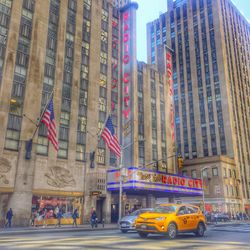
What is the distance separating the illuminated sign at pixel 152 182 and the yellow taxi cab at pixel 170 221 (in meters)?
19.8

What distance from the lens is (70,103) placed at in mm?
40531

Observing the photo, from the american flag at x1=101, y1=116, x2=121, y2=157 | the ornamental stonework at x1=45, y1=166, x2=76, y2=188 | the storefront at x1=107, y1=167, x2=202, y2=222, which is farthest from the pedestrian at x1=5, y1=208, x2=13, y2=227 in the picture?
the storefront at x1=107, y1=167, x2=202, y2=222

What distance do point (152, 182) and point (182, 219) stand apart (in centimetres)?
2361

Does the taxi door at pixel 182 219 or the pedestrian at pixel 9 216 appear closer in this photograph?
the taxi door at pixel 182 219

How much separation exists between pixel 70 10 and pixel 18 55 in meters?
13.7

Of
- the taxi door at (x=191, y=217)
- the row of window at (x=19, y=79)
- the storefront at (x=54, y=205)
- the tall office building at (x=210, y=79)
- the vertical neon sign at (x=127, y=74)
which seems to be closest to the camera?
the taxi door at (x=191, y=217)

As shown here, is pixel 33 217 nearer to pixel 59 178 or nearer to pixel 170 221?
pixel 59 178

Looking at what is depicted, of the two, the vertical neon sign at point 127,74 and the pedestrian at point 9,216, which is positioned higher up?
the vertical neon sign at point 127,74

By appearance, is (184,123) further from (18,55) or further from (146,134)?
(18,55)

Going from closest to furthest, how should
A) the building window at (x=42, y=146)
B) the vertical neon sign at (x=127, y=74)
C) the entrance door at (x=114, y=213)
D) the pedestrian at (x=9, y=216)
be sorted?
the pedestrian at (x=9, y=216)
the building window at (x=42, y=146)
the entrance door at (x=114, y=213)
the vertical neon sign at (x=127, y=74)

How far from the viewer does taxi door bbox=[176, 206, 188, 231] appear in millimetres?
15706

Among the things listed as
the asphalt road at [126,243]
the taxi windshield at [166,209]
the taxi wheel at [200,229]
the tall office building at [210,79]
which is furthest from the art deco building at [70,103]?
the tall office building at [210,79]

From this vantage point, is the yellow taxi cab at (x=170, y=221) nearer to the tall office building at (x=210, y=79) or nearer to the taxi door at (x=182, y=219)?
the taxi door at (x=182, y=219)

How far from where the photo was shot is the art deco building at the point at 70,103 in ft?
110
